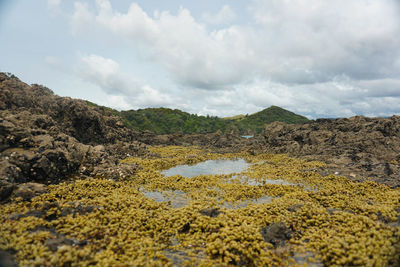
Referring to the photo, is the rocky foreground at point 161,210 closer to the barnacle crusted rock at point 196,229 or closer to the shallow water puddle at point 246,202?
the barnacle crusted rock at point 196,229

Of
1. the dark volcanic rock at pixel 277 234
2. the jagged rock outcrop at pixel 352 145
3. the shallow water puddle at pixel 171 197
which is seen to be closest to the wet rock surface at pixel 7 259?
the shallow water puddle at pixel 171 197

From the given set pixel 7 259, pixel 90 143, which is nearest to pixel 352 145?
pixel 7 259

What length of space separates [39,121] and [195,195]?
1037 inches

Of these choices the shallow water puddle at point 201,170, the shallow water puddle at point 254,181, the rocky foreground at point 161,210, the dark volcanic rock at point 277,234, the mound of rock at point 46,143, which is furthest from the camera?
the shallow water puddle at point 201,170

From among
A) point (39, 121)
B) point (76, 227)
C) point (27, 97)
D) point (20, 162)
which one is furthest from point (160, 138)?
point (76, 227)

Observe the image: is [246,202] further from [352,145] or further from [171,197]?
[352,145]

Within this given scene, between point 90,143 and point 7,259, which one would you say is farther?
point 90,143

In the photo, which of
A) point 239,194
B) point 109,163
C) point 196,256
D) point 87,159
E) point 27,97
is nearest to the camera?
point 196,256

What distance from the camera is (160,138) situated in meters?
77.1

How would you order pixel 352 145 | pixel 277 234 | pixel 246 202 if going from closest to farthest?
1. pixel 277 234
2. pixel 246 202
3. pixel 352 145

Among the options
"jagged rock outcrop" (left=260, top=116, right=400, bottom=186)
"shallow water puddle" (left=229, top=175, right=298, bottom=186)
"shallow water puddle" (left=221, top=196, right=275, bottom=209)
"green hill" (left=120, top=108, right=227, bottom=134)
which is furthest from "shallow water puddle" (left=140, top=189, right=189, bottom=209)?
"green hill" (left=120, top=108, right=227, bottom=134)

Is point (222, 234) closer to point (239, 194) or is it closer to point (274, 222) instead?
point (274, 222)

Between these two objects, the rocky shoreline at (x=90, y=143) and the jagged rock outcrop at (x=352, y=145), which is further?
the jagged rock outcrop at (x=352, y=145)

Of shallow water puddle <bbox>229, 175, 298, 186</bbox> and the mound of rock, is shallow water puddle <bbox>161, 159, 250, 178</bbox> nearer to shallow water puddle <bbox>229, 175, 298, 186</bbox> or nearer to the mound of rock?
shallow water puddle <bbox>229, 175, 298, 186</bbox>
